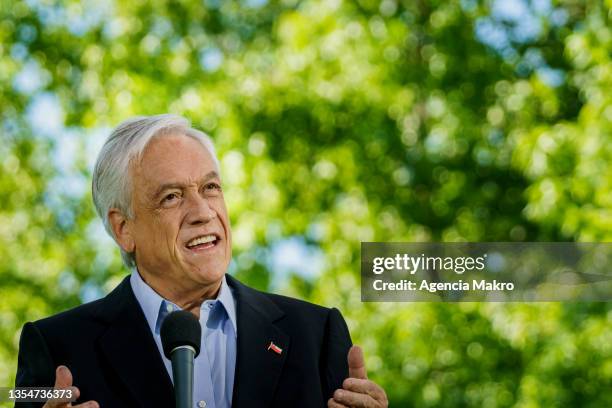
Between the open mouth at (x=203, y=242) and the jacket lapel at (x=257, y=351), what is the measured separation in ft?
0.57

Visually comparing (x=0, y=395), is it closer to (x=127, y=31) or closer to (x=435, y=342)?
(x=435, y=342)

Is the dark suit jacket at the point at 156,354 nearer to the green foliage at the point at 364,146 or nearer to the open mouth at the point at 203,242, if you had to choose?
the open mouth at the point at 203,242

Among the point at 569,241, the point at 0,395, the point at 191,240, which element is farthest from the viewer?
the point at 569,241

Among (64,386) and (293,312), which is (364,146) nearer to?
(293,312)

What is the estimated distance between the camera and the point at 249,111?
24.1 ft

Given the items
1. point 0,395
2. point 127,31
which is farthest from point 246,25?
point 0,395

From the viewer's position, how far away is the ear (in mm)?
2627

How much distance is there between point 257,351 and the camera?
2488 mm

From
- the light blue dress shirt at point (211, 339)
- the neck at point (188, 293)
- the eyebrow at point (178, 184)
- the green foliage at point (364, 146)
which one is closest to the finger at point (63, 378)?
the light blue dress shirt at point (211, 339)

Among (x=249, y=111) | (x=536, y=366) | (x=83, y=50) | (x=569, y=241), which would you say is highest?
(x=83, y=50)

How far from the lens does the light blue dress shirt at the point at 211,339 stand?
2.44 m

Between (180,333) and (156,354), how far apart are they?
520mm

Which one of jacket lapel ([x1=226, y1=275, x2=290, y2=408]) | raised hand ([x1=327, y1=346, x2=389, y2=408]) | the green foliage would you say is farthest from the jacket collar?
the green foliage

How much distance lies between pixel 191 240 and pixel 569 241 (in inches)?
208
